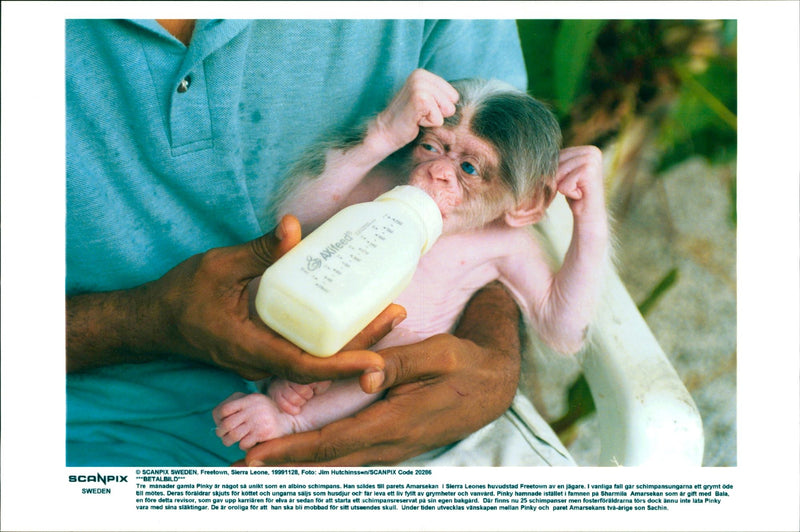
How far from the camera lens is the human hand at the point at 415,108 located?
3.03ft

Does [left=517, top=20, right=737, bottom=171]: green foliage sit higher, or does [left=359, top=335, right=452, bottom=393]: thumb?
[left=517, top=20, right=737, bottom=171]: green foliage

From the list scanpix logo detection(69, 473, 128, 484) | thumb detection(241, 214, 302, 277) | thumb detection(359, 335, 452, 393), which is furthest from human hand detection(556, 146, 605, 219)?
scanpix logo detection(69, 473, 128, 484)

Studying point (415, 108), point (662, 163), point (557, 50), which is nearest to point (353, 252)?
point (415, 108)

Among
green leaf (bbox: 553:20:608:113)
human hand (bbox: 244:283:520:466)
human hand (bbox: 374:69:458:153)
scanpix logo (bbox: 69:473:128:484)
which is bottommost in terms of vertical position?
scanpix logo (bbox: 69:473:128:484)

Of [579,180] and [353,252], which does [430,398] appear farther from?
[579,180]

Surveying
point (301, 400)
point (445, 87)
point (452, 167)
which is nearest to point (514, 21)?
point (445, 87)

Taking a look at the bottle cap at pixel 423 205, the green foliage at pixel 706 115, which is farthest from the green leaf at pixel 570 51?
the bottle cap at pixel 423 205

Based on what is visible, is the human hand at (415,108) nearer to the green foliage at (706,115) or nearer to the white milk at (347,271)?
the white milk at (347,271)

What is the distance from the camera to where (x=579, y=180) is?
3.20 feet

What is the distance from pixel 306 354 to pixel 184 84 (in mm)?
415

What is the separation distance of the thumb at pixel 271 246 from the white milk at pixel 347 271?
0.05 ft

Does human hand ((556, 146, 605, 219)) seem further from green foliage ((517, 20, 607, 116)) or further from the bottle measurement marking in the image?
the bottle measurement marking

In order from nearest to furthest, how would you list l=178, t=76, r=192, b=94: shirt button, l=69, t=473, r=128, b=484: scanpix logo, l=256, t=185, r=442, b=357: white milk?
l=256, t=185, r=442, b=357: white milk → l=178, t=76, r=192, b=94: shirt button → l=69, t=473, r=128, b=484: scanpix logo

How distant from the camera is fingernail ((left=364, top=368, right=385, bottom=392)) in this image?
2.85 feet
